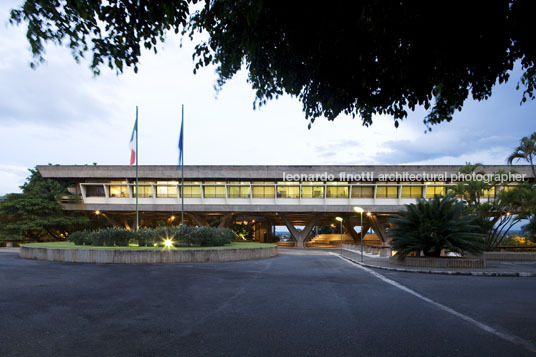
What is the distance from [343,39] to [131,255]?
17451mm

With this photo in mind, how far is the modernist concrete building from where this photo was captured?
4303 cm

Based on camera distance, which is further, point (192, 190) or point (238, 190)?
point (192, 190)

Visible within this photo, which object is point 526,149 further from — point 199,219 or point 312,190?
point 199,219

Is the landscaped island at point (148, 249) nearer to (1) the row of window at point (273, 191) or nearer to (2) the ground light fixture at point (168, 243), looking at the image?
(2) the ground light fixture at point (168, 243)

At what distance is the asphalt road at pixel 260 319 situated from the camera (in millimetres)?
4945

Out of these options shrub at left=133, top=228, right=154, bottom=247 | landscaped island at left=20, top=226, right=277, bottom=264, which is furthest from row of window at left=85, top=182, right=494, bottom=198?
shrub at left=133, top=228, right=154, bottom=247

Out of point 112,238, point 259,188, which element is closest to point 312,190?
point 259,188

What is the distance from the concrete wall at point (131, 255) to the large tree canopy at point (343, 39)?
14312mm

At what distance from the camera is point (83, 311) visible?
7.30m

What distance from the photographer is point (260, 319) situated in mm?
6621

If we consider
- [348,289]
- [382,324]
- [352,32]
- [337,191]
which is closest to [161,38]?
[352,32]

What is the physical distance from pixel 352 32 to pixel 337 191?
128 ft

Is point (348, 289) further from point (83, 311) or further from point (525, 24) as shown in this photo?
point (525, 24)

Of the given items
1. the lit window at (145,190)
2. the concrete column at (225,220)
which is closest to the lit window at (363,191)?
the concrete column at (225,220)
